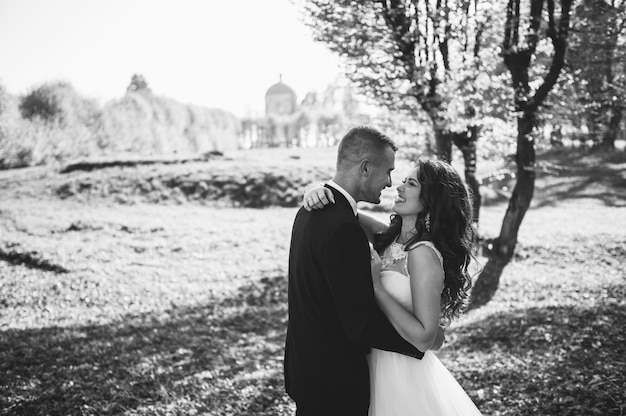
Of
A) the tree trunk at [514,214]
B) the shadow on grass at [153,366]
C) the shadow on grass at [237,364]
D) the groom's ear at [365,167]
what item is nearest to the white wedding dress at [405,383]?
the groom's ear at [365,167]

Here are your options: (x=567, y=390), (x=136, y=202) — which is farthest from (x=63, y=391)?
(x=136, y=202)

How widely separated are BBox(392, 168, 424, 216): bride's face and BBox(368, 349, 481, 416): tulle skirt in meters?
0.88

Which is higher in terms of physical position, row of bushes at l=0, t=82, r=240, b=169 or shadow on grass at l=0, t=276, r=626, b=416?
row of bushes at l=0, t=82, r=240, b=169

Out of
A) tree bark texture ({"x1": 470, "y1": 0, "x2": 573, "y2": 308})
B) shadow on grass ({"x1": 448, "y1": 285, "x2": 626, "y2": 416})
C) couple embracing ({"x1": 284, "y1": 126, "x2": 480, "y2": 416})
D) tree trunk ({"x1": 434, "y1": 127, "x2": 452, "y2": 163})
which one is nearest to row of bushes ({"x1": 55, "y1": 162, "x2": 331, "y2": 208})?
tree trunk ({"x1": 434, "y1": 127, "x2": 452, "y2": 163})

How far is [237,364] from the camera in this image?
6996 mm

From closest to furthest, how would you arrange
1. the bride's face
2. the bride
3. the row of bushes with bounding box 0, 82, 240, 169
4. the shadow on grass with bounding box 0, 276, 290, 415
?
the bride → the bride's face → the shadow on grass with bounding box 0, 276, 290, 415 → the row of bushes with bounding box 0, 82, 240, 169

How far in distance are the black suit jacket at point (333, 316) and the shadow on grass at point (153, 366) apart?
322 centimetres

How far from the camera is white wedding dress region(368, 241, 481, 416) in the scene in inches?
105

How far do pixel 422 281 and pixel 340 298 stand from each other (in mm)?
480

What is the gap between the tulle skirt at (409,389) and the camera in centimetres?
267

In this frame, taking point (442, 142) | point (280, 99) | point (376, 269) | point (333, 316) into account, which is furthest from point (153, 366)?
point (280, 99)

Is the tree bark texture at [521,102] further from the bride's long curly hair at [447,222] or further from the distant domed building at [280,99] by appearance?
the distant domed building at [280,99]

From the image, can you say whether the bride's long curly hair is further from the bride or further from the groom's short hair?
the groom's short hair

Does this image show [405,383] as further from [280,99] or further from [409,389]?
[280,99]
